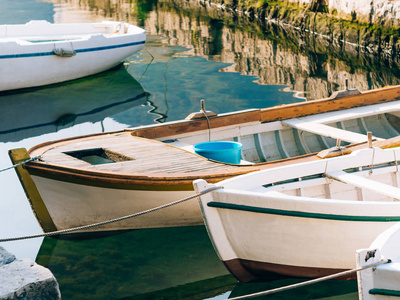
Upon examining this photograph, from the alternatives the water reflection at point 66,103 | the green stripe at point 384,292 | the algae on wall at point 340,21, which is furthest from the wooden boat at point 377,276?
the algae on wall at point 340,21

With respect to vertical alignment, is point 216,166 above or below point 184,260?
above

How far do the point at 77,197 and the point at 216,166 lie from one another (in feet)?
5.29

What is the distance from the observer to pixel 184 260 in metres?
7.09

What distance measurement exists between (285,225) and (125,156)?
2.41 m

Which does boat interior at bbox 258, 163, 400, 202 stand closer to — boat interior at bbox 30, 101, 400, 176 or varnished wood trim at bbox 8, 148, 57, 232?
boat interior at bbox 30, 101, 400, 176

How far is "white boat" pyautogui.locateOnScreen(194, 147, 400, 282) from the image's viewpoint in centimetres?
567

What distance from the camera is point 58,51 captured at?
616 inches

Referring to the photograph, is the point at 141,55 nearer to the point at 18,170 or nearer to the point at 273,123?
the point at 273,123

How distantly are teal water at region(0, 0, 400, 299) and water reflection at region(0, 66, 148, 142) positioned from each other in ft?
0.08

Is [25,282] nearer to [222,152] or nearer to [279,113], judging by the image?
[222,152]

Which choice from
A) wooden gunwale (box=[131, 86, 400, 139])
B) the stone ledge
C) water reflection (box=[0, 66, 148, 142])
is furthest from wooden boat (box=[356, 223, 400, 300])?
water reflection (box=[0, 66, 148, 142])

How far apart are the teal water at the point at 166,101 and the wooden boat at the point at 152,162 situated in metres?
0.38

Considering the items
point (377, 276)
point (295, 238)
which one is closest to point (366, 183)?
point (295, 238)

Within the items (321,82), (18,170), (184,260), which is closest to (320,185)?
(184,260)
